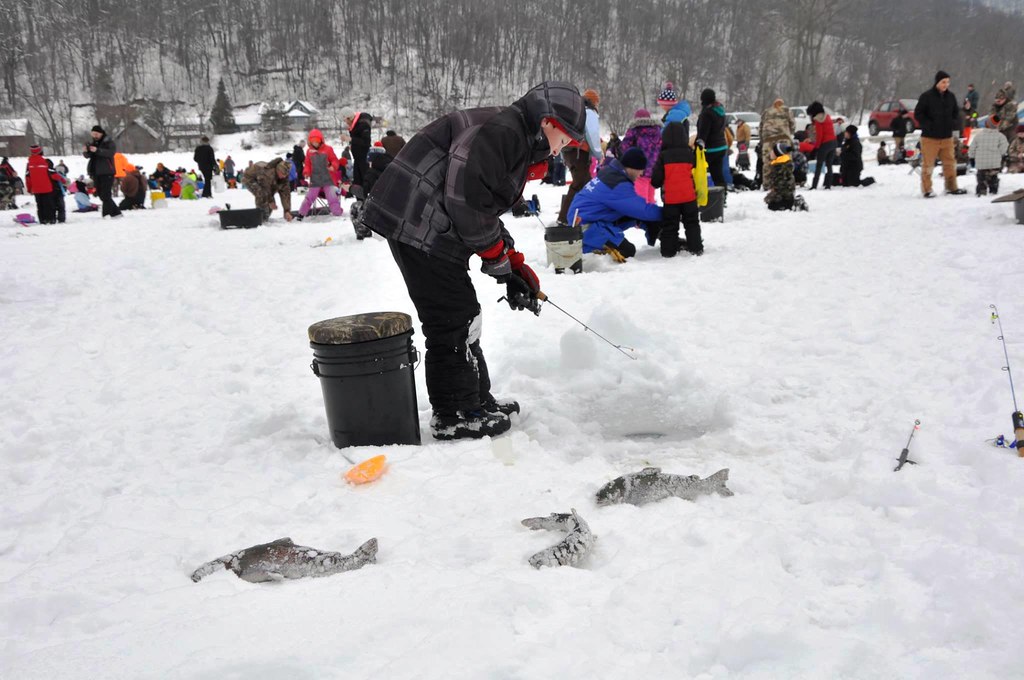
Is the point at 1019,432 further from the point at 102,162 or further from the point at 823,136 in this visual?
the point at 102,162

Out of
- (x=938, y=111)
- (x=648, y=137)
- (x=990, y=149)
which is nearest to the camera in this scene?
(x=648, y=137)

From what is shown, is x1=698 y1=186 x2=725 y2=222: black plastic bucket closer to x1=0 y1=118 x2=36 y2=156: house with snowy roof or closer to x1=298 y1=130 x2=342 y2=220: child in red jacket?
x1=298 y1=130 x2=342 y2=220: child in red jacket

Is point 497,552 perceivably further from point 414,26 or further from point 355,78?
point 414,26

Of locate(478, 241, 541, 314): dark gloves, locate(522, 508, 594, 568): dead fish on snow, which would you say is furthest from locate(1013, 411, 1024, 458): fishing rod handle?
locate(478, 241, 541, 314): dark gloves

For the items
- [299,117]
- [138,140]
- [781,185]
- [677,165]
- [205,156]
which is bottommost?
[781,185]

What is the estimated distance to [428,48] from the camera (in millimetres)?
77375

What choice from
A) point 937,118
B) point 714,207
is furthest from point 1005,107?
point 714,207

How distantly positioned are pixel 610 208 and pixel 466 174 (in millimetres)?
4992

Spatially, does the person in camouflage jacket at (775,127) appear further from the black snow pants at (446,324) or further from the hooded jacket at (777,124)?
the black snow pants at (446,324)

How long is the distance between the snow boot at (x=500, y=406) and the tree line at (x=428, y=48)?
203 feet

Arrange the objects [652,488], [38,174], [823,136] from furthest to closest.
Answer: [38,174] → [823,136] → [652,488]

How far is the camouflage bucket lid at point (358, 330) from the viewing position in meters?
3.07

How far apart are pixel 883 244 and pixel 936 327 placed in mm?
3264

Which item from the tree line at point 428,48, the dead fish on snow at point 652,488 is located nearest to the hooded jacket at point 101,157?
the dead fish on snow at point 652,488
